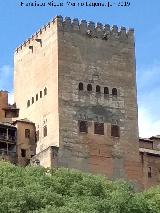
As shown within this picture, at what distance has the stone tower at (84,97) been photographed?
3514 inches

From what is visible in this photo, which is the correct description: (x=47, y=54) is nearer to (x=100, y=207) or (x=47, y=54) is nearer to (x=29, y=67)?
(x=29, y=67)

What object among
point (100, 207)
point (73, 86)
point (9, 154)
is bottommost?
point (100, 207)

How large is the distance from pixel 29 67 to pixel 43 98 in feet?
15.3

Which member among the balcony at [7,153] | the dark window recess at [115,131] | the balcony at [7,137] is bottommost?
the balcony at [7,153]

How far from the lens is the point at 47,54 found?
93.1 metres

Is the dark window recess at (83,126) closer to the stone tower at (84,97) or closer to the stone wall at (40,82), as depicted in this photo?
the stone tower at (84,97)

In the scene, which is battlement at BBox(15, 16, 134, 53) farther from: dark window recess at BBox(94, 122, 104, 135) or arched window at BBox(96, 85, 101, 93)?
dark window recess at BBox(94, 122, 104, 135)

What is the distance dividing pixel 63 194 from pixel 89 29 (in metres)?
27.1

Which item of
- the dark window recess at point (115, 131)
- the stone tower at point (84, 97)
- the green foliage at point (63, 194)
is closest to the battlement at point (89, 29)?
the stone tower at point (84, 97)

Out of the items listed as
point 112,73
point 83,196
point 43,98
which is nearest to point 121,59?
point 112,73

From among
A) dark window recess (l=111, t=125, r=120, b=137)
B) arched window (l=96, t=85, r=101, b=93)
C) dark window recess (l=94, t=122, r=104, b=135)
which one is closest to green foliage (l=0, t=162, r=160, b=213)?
dark window recess (l=94, t=122, r=104, b=135)

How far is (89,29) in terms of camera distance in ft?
309

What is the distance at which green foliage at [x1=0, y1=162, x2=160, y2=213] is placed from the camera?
64250 millimetres

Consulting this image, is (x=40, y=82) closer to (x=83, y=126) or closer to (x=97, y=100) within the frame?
(x=97, y=100)
